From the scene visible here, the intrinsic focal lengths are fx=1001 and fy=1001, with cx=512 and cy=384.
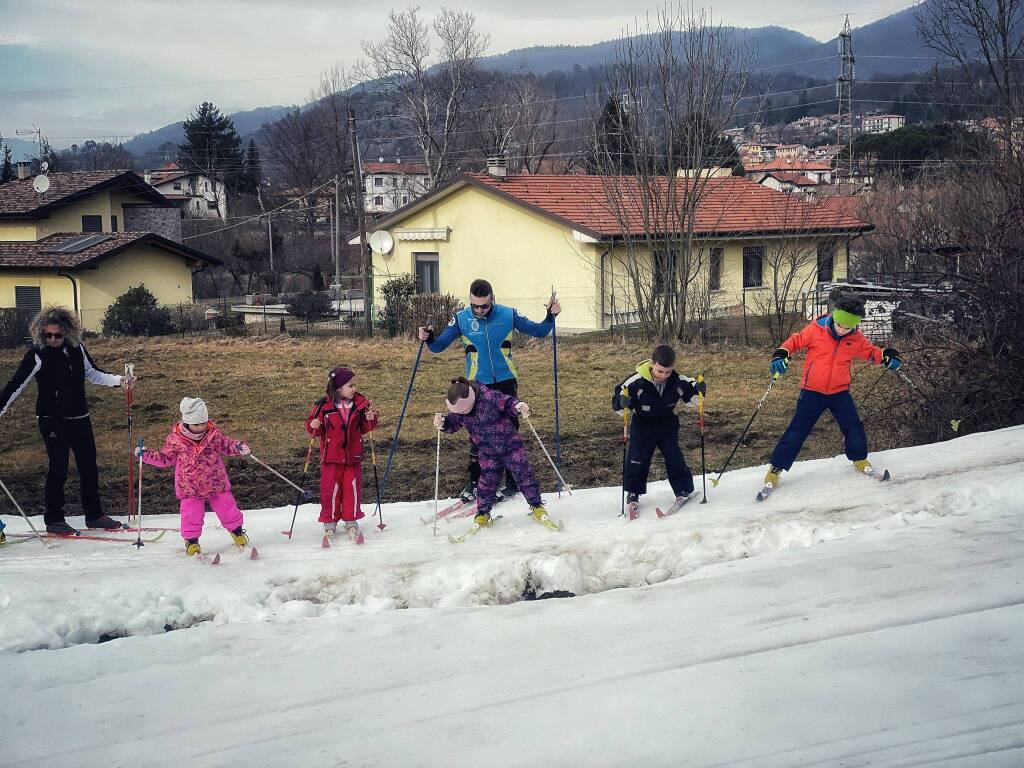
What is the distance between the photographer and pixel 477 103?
63.9 meters

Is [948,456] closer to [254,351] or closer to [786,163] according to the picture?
[254,351]

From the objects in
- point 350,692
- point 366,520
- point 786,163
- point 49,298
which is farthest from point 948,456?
point 786,163

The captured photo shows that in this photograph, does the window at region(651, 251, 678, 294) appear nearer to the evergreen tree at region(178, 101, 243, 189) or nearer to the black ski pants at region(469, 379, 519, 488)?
the black ski pants at region(469, 379, 519, 488)

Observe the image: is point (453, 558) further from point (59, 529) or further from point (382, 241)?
point (382, 241)

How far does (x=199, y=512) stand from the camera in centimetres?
796

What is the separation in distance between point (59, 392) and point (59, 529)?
3.96ft

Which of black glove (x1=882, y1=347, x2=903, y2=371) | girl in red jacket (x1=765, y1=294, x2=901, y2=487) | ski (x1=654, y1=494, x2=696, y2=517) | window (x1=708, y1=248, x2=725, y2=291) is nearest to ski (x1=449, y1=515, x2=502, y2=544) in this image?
ski (x1=654, y1=494, x2=696, y2=517)

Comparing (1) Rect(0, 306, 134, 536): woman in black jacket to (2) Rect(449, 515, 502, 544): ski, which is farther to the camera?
(1) Rect(0, 306, 134, 536): woman in black jacket

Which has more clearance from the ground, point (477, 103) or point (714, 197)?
point (477, 103)

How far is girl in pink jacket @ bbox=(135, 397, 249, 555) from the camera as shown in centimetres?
782

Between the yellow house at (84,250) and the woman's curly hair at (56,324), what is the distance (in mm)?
25838

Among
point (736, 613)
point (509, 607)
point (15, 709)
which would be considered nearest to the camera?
point (15, 709)

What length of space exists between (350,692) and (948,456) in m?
5.97

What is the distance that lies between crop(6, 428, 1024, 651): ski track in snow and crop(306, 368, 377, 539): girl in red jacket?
1.09 ft
